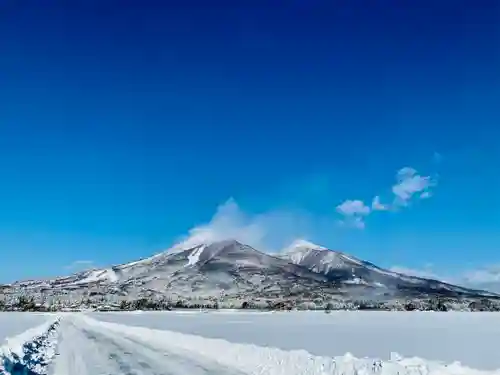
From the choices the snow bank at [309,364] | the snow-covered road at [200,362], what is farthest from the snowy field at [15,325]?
the snow bank at [309,364]

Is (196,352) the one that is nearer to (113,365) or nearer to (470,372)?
(113,365)

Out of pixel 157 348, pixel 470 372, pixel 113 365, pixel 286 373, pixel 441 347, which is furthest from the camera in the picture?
pixel 441 347

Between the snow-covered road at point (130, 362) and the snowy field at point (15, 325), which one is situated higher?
the snowy field at point (15, 325)

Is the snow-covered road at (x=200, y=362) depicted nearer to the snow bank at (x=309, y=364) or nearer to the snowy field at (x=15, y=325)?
the snow bank at (x=309, y=364)

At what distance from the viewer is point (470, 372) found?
44.3 feet

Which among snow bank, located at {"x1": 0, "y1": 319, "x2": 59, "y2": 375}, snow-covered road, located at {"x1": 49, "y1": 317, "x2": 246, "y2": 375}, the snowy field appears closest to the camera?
snow bank, located at {"x1": 0, "y1": 319, "x2": 59, "y2": 375}

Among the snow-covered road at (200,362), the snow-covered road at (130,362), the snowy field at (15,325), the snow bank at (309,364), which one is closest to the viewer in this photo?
the snow bank at (309,364)

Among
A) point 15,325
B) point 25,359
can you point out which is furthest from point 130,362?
point 15,325

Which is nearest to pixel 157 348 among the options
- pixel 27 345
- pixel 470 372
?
pixel 27 345

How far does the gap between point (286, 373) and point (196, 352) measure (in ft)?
28.7

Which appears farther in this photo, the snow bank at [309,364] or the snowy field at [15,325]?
the snowy field at [15,325]

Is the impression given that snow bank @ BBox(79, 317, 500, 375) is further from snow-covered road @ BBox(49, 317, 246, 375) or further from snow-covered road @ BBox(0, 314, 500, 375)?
snow-covered road @ BBox(49, 317, 246, 375)

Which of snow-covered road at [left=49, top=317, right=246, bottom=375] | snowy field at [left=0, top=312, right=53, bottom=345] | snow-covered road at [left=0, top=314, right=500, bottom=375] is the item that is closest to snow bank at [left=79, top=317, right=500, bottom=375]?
snow-covered road at [left=0, top=314, right=500, bottom=375]

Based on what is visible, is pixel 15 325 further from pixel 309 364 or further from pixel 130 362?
pixel 309 364
